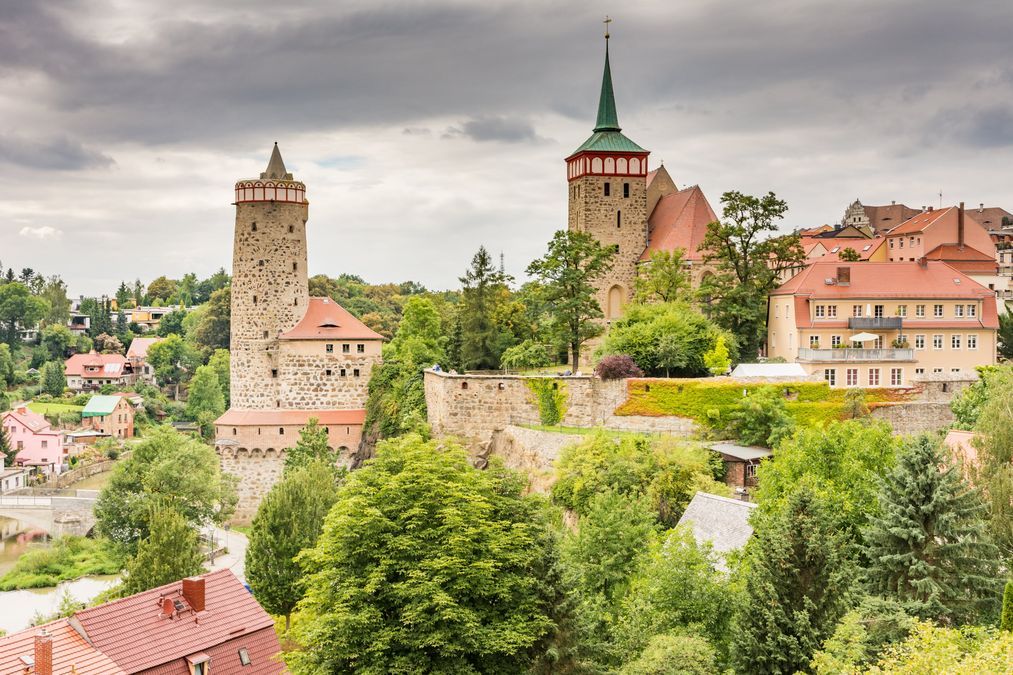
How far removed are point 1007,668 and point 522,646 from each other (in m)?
8.43

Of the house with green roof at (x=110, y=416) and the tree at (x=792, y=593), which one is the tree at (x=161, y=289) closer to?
the house with green roof at (x=110, y=416)

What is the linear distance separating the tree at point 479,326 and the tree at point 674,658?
27.5 m

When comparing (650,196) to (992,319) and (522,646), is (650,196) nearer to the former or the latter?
(992,319)

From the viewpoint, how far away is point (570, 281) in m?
41.7

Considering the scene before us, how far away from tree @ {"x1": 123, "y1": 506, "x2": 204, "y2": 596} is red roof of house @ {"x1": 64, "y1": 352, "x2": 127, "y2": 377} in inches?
2980

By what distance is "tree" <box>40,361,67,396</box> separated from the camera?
97625mm

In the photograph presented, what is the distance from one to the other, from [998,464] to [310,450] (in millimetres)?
26856

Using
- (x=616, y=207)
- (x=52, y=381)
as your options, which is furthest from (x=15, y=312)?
(x=616, y=207)

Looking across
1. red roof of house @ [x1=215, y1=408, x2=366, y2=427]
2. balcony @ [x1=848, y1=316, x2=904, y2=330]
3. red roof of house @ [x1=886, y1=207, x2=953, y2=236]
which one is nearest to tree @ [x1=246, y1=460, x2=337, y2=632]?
red roof of house @ [x1=215, y1=408, x2=366, y2=427]

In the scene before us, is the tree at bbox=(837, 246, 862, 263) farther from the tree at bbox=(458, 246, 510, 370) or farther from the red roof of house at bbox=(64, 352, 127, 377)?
the red roof of house at bbox=(64, 352, 127, 377)

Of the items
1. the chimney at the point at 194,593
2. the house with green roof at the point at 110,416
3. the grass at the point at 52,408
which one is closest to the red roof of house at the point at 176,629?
the chimney at the point at 194,593

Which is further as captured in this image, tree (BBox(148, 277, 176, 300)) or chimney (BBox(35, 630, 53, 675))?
tree (BBox(148, 277, 176, 300))

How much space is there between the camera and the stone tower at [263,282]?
46.0m

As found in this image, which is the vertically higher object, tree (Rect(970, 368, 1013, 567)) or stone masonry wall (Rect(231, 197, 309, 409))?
stone masonry wall (Rect(231, 197, 309, 409))
